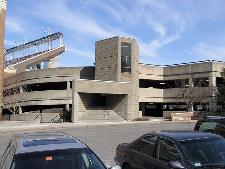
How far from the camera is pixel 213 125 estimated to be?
838 cm

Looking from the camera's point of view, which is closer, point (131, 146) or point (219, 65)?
point (131, 146)

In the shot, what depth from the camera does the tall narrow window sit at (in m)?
39.2

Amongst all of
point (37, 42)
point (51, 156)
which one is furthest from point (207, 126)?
point (37, 42)

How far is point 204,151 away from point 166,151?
746 mm

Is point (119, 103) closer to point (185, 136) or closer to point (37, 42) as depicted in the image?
point (185, 136)

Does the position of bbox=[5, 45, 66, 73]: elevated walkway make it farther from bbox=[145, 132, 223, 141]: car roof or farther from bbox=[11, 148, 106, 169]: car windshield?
bbox=[11, 148, 106, 169]: car windshield

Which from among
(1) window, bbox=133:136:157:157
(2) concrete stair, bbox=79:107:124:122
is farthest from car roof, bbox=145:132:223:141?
(2) concrete stair, bbox=79:107:124:122

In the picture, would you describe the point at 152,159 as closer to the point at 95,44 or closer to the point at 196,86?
the point at 95,44

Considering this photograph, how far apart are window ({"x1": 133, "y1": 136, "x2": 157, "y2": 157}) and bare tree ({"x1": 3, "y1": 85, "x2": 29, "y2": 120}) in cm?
4602

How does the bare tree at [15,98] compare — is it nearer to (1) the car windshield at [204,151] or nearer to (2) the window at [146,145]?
(2) the window at [146,145]

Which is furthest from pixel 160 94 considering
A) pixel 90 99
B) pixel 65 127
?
pixel 65 127

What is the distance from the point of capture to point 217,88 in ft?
145

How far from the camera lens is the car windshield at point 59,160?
11.7ft

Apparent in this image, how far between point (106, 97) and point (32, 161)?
112 ft
